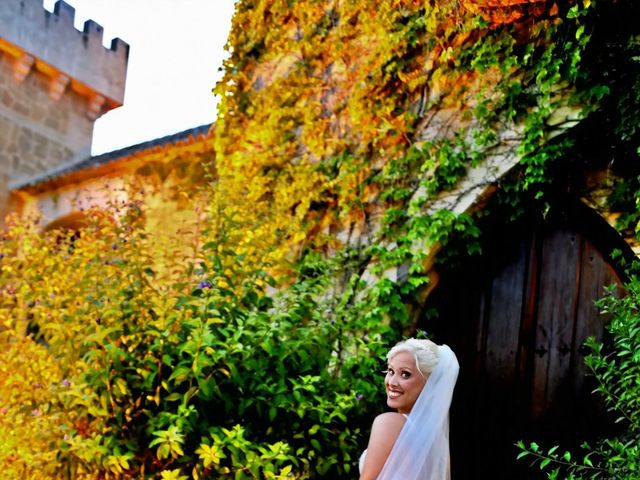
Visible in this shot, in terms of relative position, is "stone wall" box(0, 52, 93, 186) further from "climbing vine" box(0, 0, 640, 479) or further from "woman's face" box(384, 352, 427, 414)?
"woman's face" box(384, 352, 427, 414)

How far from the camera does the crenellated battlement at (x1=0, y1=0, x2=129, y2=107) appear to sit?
409 inches

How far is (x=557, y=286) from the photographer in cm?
443

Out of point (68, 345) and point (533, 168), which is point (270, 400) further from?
point (533, 168)

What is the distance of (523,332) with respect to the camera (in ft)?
14.8

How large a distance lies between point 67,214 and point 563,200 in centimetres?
705

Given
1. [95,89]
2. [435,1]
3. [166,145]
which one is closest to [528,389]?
[435,1]

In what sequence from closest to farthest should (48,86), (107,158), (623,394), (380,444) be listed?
(380,444) < (623,394) < (107,158) < (48,86)

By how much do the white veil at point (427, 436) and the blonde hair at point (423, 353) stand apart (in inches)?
0.9

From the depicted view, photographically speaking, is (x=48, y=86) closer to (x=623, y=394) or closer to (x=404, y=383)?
(x=404, y=383)

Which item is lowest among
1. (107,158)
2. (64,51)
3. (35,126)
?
(107,158)

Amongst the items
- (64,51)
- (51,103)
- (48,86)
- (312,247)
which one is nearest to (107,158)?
(51,103)

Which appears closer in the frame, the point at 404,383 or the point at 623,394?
the point at 404,383

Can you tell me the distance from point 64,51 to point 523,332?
8.99 m

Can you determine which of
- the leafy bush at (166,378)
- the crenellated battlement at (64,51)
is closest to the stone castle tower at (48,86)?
the crenellated battlement at (64,51)
